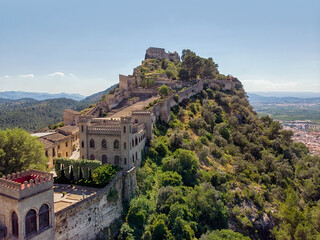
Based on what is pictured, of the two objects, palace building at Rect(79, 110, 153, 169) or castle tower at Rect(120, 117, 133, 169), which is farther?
palace building at Rect(79, 110, 153, 169)

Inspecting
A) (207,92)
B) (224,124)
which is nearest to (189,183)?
(224,124)

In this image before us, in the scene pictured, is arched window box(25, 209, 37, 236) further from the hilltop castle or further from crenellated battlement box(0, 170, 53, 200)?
crenellated battlement box(0, 170, 53, 200)

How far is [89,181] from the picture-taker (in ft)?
86.6

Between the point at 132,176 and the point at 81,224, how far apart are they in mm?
9232

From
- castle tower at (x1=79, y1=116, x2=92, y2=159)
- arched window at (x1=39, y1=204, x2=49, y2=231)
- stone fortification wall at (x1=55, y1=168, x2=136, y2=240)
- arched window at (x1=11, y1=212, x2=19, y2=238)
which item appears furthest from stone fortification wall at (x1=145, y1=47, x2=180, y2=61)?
arched window at (x1=11, y1=212, x2=19, y2=238)

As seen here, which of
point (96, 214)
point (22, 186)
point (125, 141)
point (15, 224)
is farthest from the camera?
point (125, 141)

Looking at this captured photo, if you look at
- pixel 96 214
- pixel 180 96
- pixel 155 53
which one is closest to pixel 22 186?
pixel 96 214

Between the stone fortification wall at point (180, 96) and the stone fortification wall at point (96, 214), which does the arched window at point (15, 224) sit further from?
the stone fortification wall at point (180, 96)

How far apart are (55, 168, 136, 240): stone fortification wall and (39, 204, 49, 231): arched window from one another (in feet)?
4.21

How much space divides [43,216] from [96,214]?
6378mm

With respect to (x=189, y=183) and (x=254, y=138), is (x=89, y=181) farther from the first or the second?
(x=254, y=138)

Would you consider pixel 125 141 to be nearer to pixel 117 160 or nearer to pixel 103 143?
pixel 117 160

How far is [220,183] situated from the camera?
133 ft

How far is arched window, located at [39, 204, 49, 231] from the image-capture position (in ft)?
59.1
